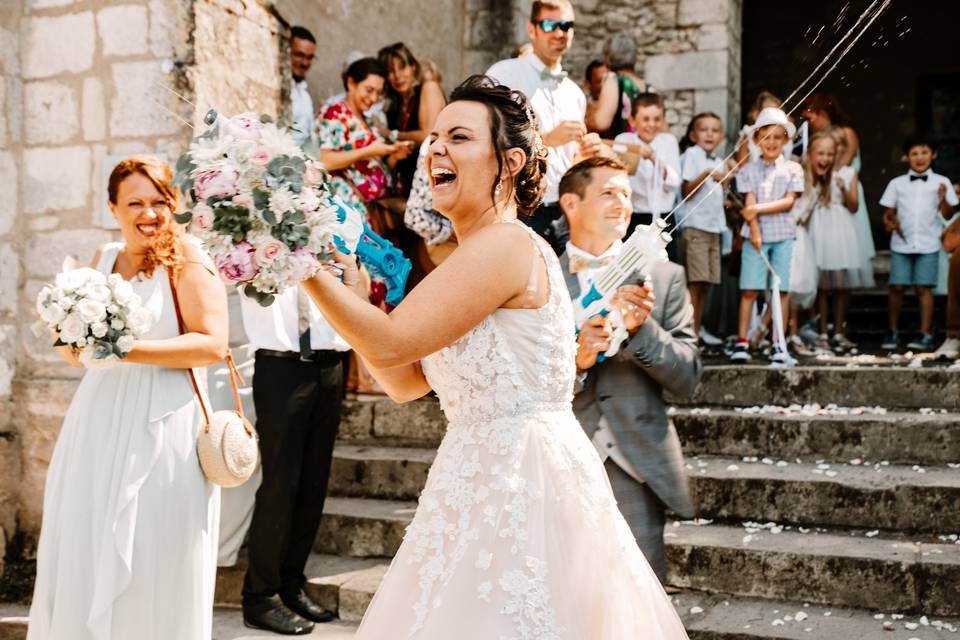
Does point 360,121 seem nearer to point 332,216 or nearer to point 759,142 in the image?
point 759,142

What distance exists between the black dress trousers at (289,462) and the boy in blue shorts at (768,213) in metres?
3.58

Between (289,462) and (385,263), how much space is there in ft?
8.58

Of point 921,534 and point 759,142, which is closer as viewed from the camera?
point 921,534

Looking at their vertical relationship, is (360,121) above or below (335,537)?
above

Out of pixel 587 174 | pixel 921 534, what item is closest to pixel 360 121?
pixel 587 174

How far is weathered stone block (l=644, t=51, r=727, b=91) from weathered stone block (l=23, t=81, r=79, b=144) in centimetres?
669

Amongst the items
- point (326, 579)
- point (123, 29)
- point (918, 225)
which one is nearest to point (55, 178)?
point (123, 29)

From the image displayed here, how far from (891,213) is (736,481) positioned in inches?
179

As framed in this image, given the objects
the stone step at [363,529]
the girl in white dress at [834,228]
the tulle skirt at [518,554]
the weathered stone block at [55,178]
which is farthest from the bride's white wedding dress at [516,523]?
the girl in white dress at [834,228]

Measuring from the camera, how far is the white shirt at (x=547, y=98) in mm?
5598

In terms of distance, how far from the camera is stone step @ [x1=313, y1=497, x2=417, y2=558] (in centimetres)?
539

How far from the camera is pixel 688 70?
10672mm

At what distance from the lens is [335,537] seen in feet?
18.2

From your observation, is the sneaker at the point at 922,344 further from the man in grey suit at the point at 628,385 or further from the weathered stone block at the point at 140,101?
the weathered stone block at the point at 140,101
